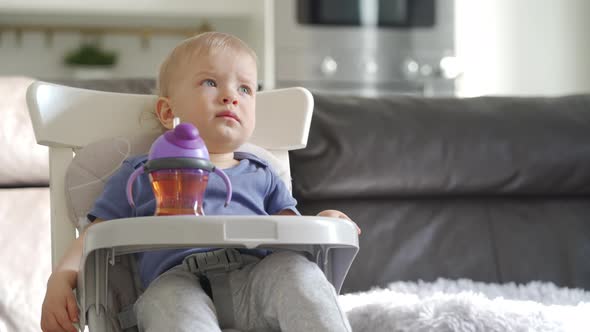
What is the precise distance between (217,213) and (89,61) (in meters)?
2.89

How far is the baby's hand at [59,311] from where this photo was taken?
125 centimetres

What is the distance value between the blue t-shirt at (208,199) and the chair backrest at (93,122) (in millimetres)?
121

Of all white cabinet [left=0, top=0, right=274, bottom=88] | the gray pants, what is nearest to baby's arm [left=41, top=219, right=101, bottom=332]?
the gray pants

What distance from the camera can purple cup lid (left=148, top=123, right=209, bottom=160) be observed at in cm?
117

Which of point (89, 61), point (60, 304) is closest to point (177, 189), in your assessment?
point (60, 304)

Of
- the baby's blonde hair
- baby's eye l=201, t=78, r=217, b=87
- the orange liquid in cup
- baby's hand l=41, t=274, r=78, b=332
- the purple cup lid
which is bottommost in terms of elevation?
baby's hand l=41, t=274, r=78, b=332

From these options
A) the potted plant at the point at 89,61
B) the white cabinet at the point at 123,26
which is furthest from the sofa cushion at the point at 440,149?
the potted plant at the point at 89,61

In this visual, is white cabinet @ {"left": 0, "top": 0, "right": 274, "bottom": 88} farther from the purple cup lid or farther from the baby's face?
the purple cup lid

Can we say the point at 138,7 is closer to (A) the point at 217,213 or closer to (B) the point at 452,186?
(B) the point at 452,186

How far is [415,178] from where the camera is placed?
219cm

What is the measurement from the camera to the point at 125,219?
105 cm

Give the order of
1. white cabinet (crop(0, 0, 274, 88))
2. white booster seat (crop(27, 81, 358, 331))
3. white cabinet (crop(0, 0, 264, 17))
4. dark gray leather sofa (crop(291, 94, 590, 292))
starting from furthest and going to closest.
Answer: white cabinet (crop(0, 0, 274, 88)) → white cabinet (crop(0, 0, 264, 17)) → dark gray leather sofa (crop(291, 94, 590, 292)) → white booster seat (crop(27, 81, 358, 331))

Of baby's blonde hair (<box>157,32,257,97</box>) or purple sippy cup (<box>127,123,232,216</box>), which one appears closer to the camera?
purple sippy cup (<box>127,123,232,216</box>)

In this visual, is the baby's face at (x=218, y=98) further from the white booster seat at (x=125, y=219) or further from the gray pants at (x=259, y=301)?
the gray pants at (x=259, y=301)
